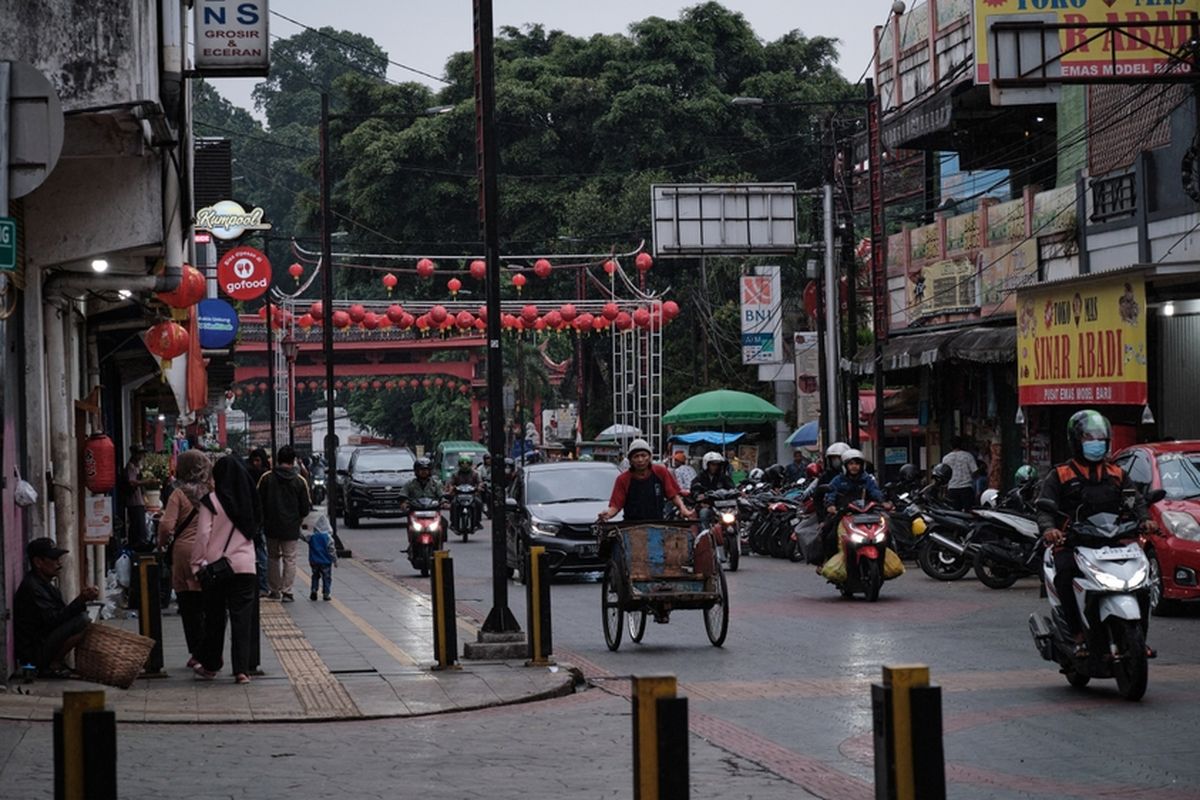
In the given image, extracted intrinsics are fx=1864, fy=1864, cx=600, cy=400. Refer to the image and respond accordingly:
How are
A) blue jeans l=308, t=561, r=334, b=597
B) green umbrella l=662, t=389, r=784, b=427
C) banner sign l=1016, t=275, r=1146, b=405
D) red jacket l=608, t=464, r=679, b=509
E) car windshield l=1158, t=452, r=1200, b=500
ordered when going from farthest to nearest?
green umbrella l=662, t=389, r=784, b=427
banner sign l=1016, t=275, r=1146, b=405
blue jeans l=308, t=561, r=334, b=597
car windshield l=1158, t=452, r=1200, b=500
red jacket l=608, t=464, r=679, b=509

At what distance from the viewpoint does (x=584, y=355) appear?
6525cm

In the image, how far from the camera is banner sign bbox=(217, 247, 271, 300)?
1387 inches

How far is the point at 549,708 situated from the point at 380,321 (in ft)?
119

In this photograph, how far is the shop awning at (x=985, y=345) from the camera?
32.4 m

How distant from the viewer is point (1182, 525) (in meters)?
18.3

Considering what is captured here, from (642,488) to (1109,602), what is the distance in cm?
619

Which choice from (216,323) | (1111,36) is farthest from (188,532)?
(216,323)

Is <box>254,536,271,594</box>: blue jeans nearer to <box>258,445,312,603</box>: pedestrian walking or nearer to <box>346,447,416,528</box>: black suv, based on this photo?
<box>258,445,312,603</box>: pedestrian walking

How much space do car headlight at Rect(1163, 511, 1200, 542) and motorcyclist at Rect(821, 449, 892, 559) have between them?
401 centimetres

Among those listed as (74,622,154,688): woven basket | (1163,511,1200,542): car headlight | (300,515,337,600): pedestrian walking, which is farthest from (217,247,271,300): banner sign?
(74,622,154,688): woven basket

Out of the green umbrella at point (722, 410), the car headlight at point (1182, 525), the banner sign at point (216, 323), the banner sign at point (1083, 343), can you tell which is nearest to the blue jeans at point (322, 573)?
the banner sign at point (216, 323)

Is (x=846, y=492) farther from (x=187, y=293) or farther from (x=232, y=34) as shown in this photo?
(x=232, y=34)

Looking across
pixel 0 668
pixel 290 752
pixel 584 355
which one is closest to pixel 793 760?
pixel 290 752

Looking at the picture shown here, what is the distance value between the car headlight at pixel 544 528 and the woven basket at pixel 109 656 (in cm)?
1201
